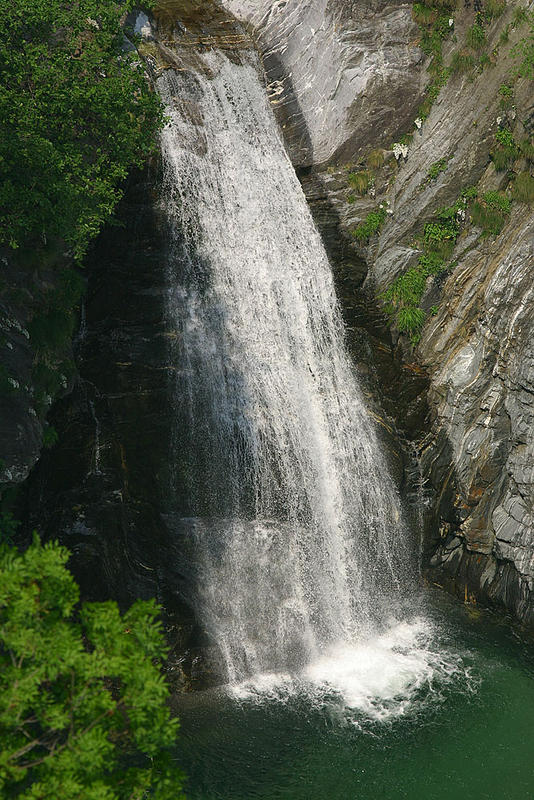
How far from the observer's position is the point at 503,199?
18156 mm

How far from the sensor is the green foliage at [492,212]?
18.1 meters

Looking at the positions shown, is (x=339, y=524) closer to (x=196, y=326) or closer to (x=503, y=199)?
(x=196, y=326)

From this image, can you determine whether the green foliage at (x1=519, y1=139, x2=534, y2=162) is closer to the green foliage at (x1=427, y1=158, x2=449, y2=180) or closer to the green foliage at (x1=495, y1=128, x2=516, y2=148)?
the green foliage at (x1=495, y1=128, x2=516, y2=148)

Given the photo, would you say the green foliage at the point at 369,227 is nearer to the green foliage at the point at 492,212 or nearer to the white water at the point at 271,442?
the white water at the point at 271,442

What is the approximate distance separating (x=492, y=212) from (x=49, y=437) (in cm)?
1273

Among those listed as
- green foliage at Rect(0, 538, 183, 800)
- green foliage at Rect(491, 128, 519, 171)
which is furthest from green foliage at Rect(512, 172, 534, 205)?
green foliage at Rect(0, 538, 183, 800)

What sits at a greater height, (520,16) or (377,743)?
(520,16)

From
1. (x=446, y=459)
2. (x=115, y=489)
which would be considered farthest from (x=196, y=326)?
(x=446, y=459)

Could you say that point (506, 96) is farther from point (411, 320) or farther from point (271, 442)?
point (271, 442)

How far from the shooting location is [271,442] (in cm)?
1692

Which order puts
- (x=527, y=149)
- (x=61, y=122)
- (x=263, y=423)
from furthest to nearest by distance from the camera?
(x=527, y=149) < (x=263, y=423) < (x=61, y=122)

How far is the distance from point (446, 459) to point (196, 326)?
24.1 ft

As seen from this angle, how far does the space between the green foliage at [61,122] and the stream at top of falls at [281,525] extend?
9.77ft

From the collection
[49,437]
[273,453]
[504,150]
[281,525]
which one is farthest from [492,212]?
[49,437]
